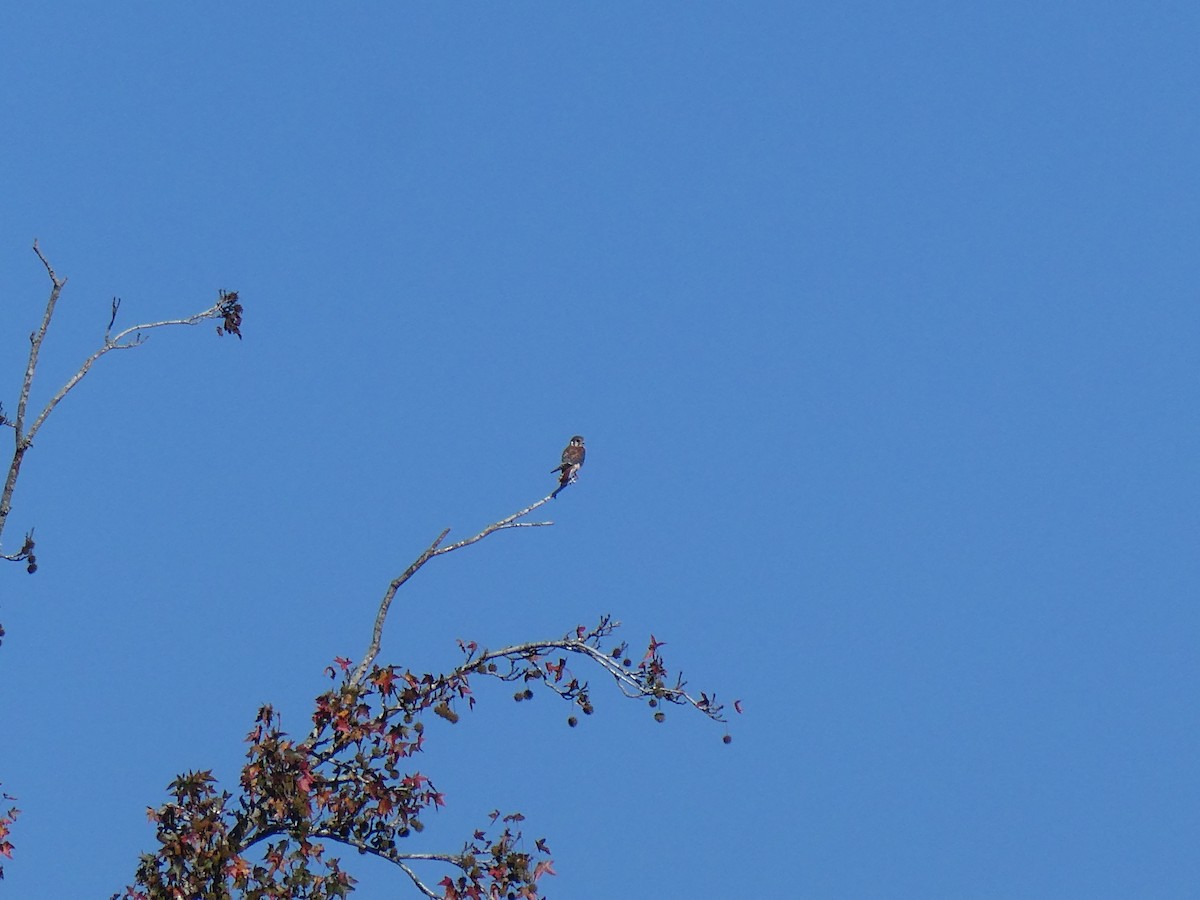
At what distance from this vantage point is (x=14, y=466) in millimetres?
13023

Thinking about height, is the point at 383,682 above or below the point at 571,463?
below

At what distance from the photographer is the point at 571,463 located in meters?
15.7

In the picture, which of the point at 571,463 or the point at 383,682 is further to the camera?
the point at 571,463

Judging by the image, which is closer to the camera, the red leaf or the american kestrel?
the red leaf

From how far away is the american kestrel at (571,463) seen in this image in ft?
48.0

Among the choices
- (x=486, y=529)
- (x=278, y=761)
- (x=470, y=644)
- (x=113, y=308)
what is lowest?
(x=278, y=761)

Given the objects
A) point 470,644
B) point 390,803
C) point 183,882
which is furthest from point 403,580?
point 183,882

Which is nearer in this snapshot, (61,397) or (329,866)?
(329,866)

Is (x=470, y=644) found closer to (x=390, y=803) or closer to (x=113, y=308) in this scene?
(x=390, y=803)

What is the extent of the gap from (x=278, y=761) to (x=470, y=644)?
153 cm

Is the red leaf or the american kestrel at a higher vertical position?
the american kestrel

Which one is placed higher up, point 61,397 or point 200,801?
point 61,397

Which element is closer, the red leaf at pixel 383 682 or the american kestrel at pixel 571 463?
the red leaf at pixel 383 682

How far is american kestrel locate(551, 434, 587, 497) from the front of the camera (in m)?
14.6
